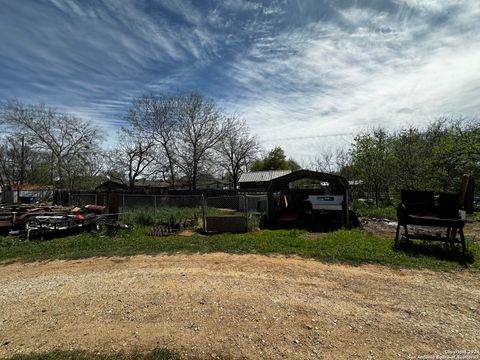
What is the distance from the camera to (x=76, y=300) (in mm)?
4520

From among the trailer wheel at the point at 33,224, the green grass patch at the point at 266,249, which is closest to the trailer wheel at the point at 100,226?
the green grass patch at the point at 266,249

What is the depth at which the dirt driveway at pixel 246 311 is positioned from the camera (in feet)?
10.4

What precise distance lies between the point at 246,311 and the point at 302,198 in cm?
1214

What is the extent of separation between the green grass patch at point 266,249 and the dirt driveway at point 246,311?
82cm

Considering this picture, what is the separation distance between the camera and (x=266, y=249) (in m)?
7.56

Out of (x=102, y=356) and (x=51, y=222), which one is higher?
(x=51, y=222)

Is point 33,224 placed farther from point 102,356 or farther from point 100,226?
point 102,356

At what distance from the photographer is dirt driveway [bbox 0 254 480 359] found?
10.4ft

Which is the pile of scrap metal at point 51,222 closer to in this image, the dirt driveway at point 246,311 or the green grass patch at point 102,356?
the dirt driveway at point 246,311

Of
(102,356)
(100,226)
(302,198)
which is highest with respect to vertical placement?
(302,198)

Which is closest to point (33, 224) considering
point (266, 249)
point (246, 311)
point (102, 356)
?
point (266, 249)

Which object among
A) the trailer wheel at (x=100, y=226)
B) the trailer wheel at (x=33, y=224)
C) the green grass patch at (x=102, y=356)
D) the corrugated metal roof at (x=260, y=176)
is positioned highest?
the corrugated metal roof at (x=260, y=176)

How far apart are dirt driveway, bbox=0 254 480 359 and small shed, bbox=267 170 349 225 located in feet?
22.3

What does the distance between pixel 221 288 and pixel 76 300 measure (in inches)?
95.8
